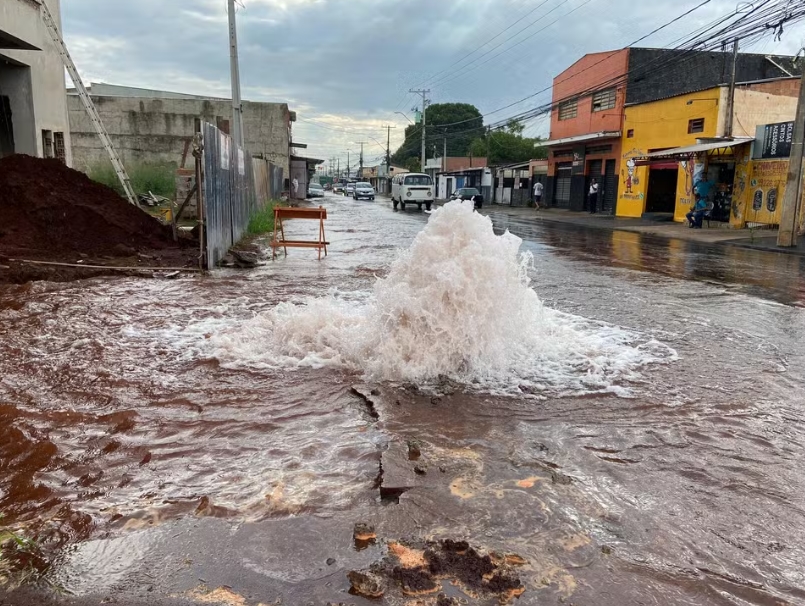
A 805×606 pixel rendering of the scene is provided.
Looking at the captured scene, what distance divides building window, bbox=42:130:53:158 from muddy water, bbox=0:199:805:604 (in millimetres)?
10998

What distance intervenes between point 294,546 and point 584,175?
3451 centimetres

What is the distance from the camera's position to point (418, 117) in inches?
3009

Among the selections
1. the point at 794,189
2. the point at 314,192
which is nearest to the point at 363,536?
the point at 794,189

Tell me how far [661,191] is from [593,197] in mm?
4848

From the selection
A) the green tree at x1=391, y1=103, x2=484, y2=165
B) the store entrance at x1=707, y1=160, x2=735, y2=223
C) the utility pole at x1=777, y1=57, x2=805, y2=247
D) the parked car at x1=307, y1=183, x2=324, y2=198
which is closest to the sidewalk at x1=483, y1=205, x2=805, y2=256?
the utility pole at x1=777, y1=57, x2=805, y2=247

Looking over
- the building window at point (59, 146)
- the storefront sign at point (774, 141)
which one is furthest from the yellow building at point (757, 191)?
the building window at point (59, 146)

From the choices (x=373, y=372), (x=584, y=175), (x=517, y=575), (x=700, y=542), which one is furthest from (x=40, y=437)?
(x=584, y=175)

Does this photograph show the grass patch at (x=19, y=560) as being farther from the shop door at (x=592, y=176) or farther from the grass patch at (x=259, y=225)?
the shop door at (x=592, y=176)

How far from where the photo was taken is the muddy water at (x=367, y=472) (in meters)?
2.65

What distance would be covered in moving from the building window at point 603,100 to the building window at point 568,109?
2117 millimetres

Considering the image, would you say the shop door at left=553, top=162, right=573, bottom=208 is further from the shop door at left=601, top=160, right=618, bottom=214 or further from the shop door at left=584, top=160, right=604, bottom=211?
the shop door at left=601, top=160, right=618, bottom=214

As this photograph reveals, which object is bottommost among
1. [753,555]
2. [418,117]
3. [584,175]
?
[753,555]

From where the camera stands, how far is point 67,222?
11023mm

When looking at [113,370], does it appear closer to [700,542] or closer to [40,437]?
[40,437]
